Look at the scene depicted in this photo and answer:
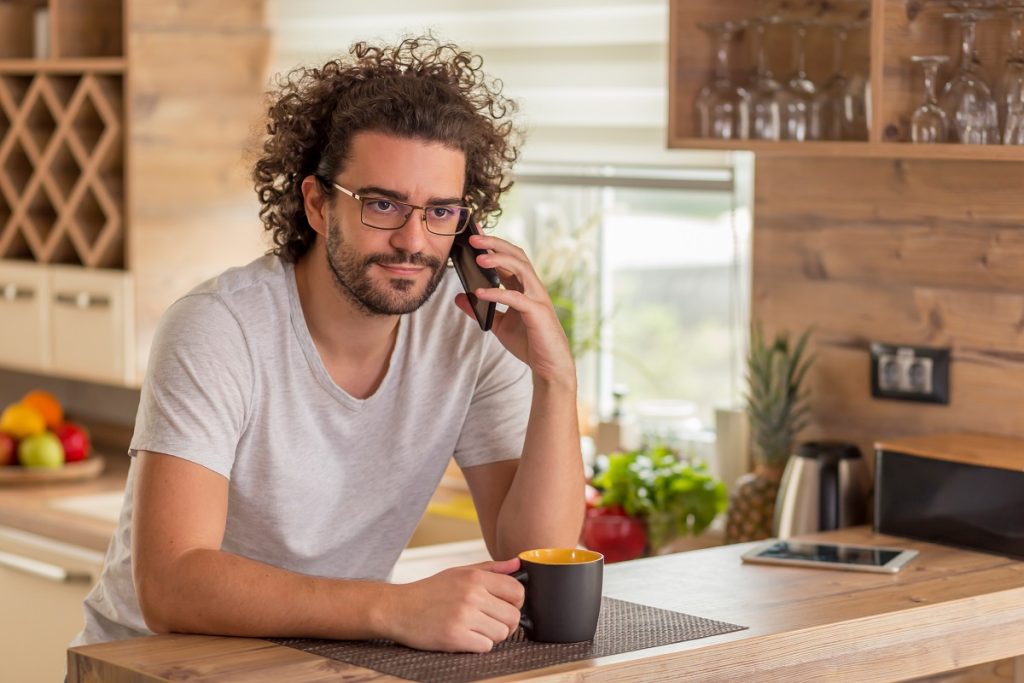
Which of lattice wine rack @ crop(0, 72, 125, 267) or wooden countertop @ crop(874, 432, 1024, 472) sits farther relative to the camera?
lattice wine rack @ crop(0, 72, 125, 267)

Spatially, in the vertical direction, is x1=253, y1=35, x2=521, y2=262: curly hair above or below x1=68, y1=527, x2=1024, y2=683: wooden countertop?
above

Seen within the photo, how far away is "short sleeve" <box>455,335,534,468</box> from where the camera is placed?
2.25 m

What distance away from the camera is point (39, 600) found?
357 centimetres

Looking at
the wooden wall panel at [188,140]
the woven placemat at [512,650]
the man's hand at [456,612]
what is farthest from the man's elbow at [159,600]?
the wooden wall panel at [188,140]

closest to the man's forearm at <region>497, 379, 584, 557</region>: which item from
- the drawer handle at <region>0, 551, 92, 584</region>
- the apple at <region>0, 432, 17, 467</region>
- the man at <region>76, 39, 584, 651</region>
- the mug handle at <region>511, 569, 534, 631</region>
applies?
the man at <region>76, 39, 584, 651</region>

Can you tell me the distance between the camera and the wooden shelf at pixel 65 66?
12.9ft

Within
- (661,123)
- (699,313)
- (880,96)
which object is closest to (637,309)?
(699,313)

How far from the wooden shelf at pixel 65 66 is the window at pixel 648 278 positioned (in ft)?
3.52

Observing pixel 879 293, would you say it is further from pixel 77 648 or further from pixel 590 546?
pixel 77 648

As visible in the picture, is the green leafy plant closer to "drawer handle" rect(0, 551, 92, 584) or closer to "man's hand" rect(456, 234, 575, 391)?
"man's hand" rect(456, 234, 575, 391)

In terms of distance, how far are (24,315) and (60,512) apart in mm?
804

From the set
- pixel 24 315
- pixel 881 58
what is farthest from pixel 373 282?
pixel 24 315

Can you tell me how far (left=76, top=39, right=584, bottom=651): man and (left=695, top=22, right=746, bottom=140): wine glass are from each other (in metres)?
0.64

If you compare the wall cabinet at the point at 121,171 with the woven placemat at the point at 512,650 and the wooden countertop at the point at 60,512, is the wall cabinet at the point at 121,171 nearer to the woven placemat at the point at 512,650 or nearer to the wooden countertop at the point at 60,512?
the wooden countertop at the point at 60,512
